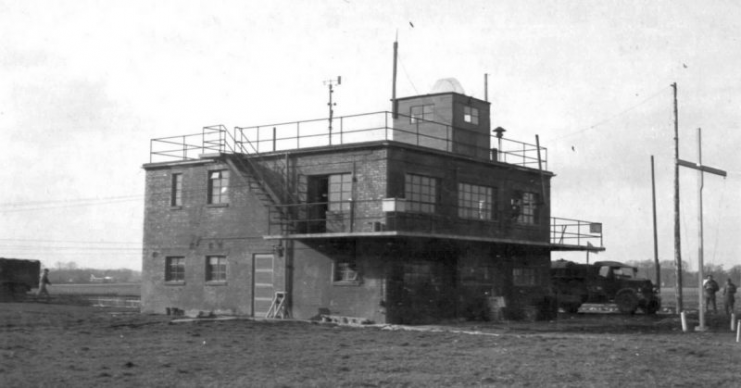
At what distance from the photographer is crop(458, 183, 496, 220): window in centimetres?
3350

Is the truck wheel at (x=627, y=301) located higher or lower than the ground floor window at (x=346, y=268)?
lower

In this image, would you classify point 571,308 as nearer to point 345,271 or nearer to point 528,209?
point 528,209

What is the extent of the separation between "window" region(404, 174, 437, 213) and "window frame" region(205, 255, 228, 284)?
7.97 meters

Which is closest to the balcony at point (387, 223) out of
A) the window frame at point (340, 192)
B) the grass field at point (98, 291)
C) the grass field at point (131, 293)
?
the window frame at point (340, 192)

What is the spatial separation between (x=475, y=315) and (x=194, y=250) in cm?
1110

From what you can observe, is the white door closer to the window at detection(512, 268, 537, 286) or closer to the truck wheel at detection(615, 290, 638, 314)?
the window at detection(512, 268, 537, 286)

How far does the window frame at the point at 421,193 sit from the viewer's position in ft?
102

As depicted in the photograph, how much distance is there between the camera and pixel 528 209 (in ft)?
123

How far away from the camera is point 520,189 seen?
36719 millimetres

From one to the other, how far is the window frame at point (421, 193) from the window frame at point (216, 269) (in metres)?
7.97

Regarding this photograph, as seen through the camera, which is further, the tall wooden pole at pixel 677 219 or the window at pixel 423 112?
the tall wooden pole at pixel 677 219

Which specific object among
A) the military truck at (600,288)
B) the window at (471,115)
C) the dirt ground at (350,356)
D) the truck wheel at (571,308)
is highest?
the window at (471,115)

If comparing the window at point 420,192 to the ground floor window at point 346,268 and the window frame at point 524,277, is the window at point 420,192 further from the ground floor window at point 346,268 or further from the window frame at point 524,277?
the window frame at point 524,277

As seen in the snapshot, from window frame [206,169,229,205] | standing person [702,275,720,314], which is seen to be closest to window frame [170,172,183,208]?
window frame [206,169,229,205]
